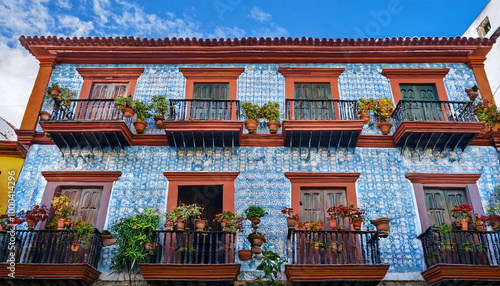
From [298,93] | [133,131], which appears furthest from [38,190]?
[298,93]

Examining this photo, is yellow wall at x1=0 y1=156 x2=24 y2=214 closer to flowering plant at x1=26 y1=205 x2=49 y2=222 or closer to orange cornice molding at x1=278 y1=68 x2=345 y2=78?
flowering plant at x1=26 y1=205 x2=49 y2=222

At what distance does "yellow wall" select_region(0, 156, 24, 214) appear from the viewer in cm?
1164

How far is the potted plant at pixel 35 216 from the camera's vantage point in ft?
34.2

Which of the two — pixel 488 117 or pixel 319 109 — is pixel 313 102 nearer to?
pixel 319 109

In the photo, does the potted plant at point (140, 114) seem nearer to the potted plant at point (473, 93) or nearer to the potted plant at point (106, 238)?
the potted plant at point (106, 238)

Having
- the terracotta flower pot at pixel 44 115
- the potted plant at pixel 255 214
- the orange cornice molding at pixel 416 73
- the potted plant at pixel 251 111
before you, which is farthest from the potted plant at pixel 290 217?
the terracotta flower pot at pixel 44 115

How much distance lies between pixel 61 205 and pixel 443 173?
9375 millimetres

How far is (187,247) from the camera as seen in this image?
9.99m

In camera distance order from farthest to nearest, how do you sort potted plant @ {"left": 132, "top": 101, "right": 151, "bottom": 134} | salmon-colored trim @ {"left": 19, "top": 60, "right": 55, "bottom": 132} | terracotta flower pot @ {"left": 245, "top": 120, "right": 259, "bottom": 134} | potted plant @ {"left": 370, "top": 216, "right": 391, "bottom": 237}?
1. salmon-colored trim @ {"left": 19, "top": 60, "right": 55, "bottom": 132}
2. potted plant @ {"left": 132, "top": 101, "right": 151, "bottom": 134}
3. terracotta flower pot @ {"left": 245, "top": 120, "right": 259, "bottom": 134}
4. potted plant @ {"left": 370, "top": 216, "right": 391, "bottom": 237}

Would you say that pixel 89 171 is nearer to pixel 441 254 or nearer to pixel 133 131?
pixel 133 131

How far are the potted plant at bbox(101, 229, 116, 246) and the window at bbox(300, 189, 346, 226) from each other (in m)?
4.46

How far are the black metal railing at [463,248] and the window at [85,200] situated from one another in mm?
7836

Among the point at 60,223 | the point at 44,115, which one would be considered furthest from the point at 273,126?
the point at 44,115

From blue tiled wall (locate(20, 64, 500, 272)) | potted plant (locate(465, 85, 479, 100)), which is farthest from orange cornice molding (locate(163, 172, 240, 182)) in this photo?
potted plant (locate(465, 85, 479, 100))
